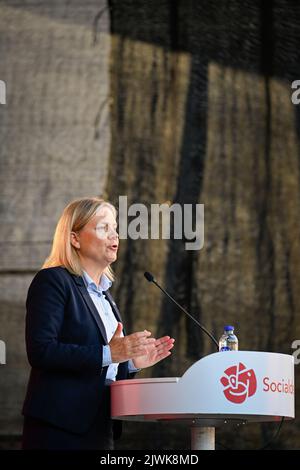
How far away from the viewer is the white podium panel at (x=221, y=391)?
9.70 feet

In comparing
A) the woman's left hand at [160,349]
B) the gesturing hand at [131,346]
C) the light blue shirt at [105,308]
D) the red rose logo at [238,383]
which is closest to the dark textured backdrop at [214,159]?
the light blue shirt at [105,308]

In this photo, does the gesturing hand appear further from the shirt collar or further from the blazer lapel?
the shirt collar

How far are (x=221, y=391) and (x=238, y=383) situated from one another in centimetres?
6

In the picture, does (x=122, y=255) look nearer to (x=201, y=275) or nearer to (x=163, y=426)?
(x=201, y=275)

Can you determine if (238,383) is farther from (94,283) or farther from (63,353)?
(94,283)

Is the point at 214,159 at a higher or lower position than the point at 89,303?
higher

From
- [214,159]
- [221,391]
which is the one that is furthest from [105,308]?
[214,159]

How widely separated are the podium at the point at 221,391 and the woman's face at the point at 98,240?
53cm

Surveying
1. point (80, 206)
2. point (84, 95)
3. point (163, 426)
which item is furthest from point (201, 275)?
point (80, 206)

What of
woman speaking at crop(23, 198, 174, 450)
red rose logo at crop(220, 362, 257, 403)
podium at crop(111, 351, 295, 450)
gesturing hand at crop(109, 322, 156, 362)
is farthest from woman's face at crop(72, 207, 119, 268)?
red rose logo at crop(220, 362, 257, 403)

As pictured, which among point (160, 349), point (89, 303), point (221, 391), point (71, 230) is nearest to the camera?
point (221, 391)

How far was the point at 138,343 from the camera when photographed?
310 centimetres

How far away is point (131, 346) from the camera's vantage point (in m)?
3.11

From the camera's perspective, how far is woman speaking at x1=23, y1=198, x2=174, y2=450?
10.3ft
